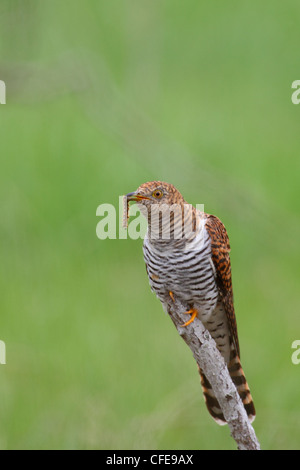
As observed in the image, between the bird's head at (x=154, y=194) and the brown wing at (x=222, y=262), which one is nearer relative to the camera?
the bird's head at (x=154, y=194)

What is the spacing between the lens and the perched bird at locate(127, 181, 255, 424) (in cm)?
285

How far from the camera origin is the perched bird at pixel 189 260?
112 inches

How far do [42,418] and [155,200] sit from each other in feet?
6.29

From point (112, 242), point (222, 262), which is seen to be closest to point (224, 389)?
point (222, 262)

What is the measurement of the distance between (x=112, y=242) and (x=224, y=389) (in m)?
3.07

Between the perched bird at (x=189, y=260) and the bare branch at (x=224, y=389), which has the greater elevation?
the perched bird at (x=189, y=260)

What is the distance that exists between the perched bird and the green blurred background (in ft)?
1.22

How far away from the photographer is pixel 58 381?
470cm

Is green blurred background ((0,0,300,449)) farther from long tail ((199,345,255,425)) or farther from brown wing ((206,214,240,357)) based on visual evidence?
long tail ((199,345,255,425))

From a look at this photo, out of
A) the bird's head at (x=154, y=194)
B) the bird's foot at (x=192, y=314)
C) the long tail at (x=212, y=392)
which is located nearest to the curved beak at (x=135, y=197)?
the bird's head at (x=154, y=194)

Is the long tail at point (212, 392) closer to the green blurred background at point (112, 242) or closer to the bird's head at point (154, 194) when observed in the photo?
the green blurred background at point (112, 242)

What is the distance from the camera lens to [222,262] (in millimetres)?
3129

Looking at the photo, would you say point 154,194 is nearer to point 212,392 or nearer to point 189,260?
point 189,260

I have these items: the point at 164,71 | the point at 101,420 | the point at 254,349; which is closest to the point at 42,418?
the point at 101,420
